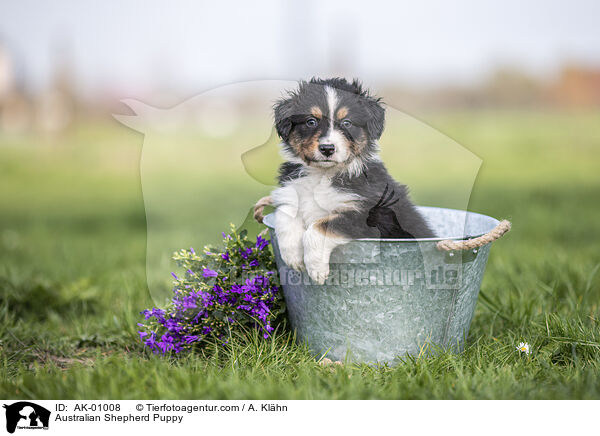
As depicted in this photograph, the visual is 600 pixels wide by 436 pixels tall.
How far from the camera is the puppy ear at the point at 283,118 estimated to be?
102 inches

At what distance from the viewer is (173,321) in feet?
9.27

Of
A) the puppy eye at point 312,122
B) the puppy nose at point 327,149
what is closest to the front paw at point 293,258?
the puppy nose at point 327,149

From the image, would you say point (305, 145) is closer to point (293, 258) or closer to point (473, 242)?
point (293, 258)

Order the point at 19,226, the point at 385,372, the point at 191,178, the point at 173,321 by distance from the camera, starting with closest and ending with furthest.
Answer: the point at 385,372
the point at 173,321
the point at 191,178
the point at 19,226

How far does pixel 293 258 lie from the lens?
2.52m

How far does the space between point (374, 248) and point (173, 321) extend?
1124mm

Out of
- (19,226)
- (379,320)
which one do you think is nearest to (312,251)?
(379,320)

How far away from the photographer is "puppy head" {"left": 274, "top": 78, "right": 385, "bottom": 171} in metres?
2.46

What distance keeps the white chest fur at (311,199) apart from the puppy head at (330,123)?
93 mm

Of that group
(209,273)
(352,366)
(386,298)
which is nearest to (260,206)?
(209,273)

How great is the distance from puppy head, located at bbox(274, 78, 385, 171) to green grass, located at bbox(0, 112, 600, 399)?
20cm

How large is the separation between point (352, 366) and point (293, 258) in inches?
23.6

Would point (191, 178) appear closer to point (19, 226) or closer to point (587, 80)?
point (19, 226)

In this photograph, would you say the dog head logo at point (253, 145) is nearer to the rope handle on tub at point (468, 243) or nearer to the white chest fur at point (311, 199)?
the white chest fur at point (311, 199)
